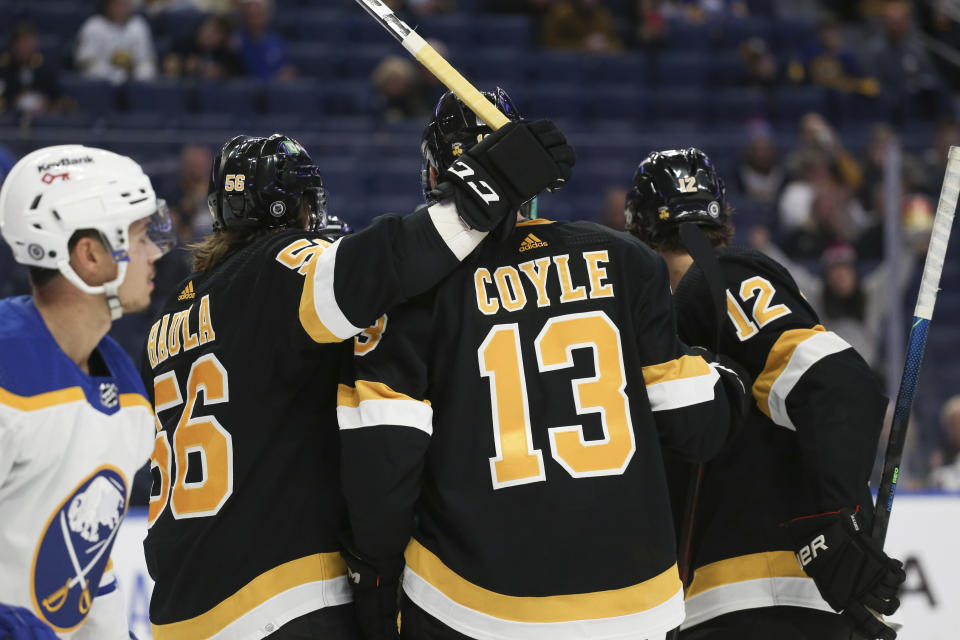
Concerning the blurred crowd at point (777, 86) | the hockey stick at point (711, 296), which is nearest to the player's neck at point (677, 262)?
the hockey stick at point (711, 296)

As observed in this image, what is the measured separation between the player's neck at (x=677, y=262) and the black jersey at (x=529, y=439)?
58cm

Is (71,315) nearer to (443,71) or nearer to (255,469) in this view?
(255,469)

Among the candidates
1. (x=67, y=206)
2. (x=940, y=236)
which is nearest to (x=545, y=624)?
(x=67, y=206)

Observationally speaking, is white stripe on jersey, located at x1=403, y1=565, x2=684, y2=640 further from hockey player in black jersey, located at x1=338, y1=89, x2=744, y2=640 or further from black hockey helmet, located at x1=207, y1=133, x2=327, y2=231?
black hockey helmet, located at x1=207, y1=133, x2=327, y2=231

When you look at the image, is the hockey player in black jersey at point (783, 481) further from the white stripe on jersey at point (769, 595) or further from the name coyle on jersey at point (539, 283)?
the name coyle on jersey at point (539, 283)

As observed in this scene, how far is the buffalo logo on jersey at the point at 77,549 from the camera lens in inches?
79.0

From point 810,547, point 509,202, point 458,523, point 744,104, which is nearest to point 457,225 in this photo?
point 509,202

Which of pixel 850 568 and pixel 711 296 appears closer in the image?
pixel 850 568

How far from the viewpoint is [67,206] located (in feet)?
6.86

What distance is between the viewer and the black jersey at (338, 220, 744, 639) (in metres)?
1.93

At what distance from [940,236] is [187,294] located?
1751 mm

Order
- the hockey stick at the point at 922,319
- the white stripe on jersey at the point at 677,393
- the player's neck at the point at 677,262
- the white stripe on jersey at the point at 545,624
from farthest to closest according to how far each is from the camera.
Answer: the player's neck at the point at 677,262
the hockey stick at the point at 922,319
the white stripe on jersey at the point at 677,393
the white stripe on jersey at the point at 545,624

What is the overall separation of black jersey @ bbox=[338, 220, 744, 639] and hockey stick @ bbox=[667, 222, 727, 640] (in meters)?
0.32

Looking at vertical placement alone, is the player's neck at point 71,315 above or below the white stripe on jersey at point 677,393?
above
